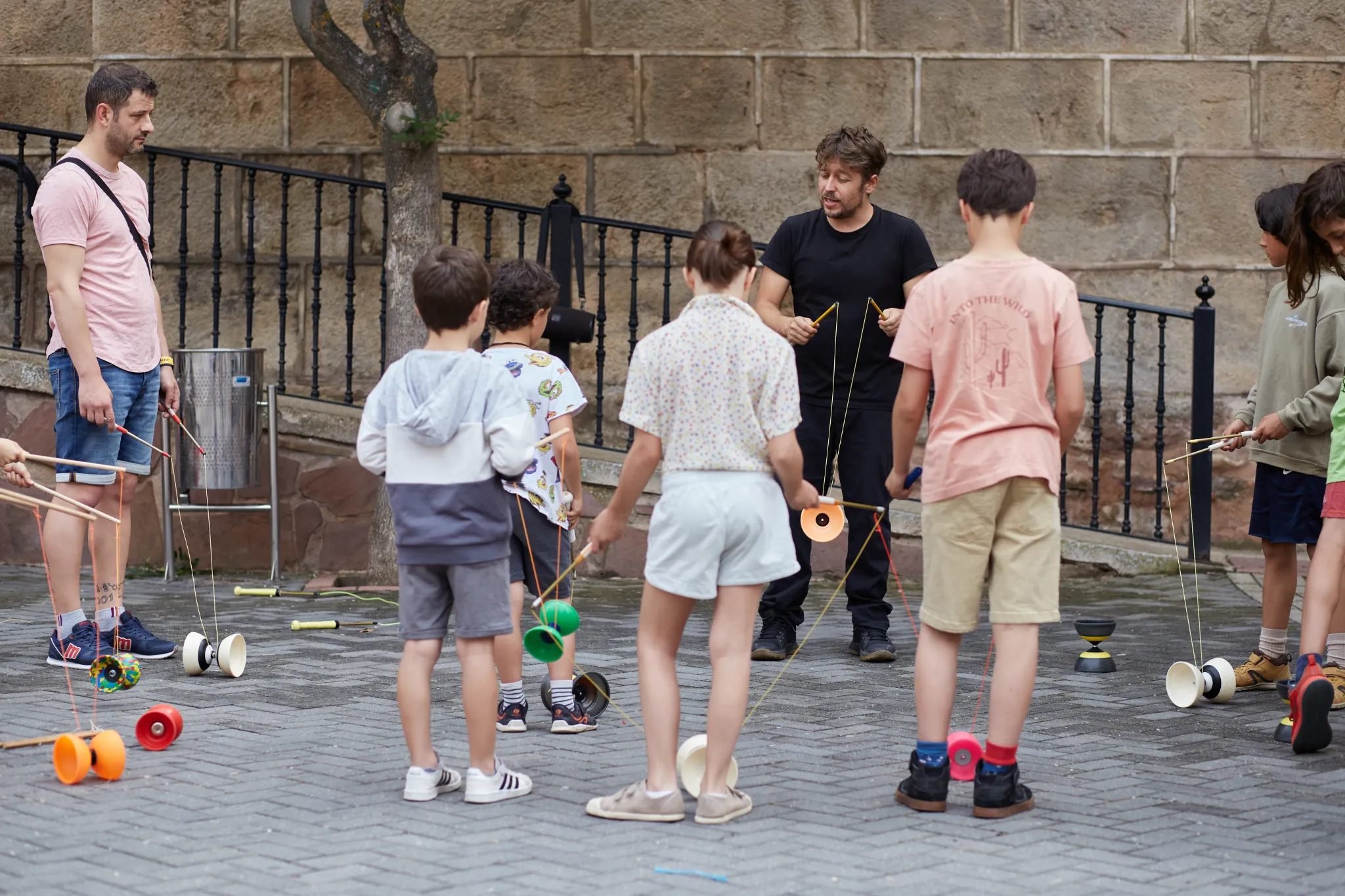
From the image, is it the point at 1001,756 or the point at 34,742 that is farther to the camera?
the point at 34,742

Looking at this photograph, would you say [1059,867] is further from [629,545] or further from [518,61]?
→ [518,61]

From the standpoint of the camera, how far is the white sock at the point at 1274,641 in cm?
546

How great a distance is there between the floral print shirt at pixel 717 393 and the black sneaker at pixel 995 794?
35.1 inches

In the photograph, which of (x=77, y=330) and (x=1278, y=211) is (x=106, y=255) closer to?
(x=77, y=330)

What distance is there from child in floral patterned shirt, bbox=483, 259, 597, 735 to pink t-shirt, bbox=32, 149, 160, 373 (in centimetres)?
167

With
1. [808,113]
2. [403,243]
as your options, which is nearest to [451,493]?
[403,243]

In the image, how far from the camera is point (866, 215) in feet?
19.7

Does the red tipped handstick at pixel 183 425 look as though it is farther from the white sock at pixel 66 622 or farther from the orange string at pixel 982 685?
the orange string at pixel 982 685

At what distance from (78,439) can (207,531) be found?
291 cm

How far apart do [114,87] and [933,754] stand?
3674mm

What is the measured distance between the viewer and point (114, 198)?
578cm

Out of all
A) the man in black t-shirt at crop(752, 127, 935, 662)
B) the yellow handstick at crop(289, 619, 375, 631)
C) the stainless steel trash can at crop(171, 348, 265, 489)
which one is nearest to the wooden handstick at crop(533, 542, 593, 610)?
the man in black t-shirt at crop(752, 127, 935, 662)

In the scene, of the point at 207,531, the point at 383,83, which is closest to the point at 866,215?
the point at 383,83

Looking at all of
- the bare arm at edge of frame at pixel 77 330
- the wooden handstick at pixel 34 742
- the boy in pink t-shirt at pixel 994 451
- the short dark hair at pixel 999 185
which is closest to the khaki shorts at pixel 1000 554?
the boy in pink t-shirt at pixel 994 451
